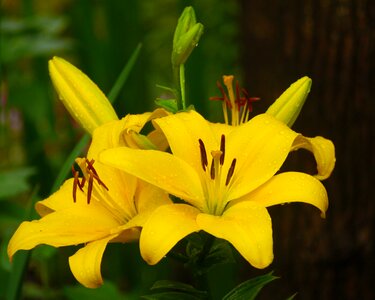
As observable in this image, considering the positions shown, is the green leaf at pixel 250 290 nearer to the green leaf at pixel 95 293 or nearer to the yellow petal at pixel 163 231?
the yellow petal at pixel 163 231

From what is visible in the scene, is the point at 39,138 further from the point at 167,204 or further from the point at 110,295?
the point at 167,204

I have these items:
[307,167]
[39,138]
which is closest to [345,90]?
[307,167]

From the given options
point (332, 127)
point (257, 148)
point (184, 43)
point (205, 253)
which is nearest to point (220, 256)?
point (205, 253)

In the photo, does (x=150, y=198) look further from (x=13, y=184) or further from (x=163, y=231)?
(x=13, y=184)

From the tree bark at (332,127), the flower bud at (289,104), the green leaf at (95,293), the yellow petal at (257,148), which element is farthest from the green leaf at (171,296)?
the tree bark at (332,127)

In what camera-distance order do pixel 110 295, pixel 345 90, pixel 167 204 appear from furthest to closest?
pixel 345 90, pixel 110 295, pixel 167 204

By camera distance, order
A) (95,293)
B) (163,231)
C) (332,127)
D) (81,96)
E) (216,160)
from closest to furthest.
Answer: (163,231)
(216,160)
(81,96)
(95,293)
(332,127)
